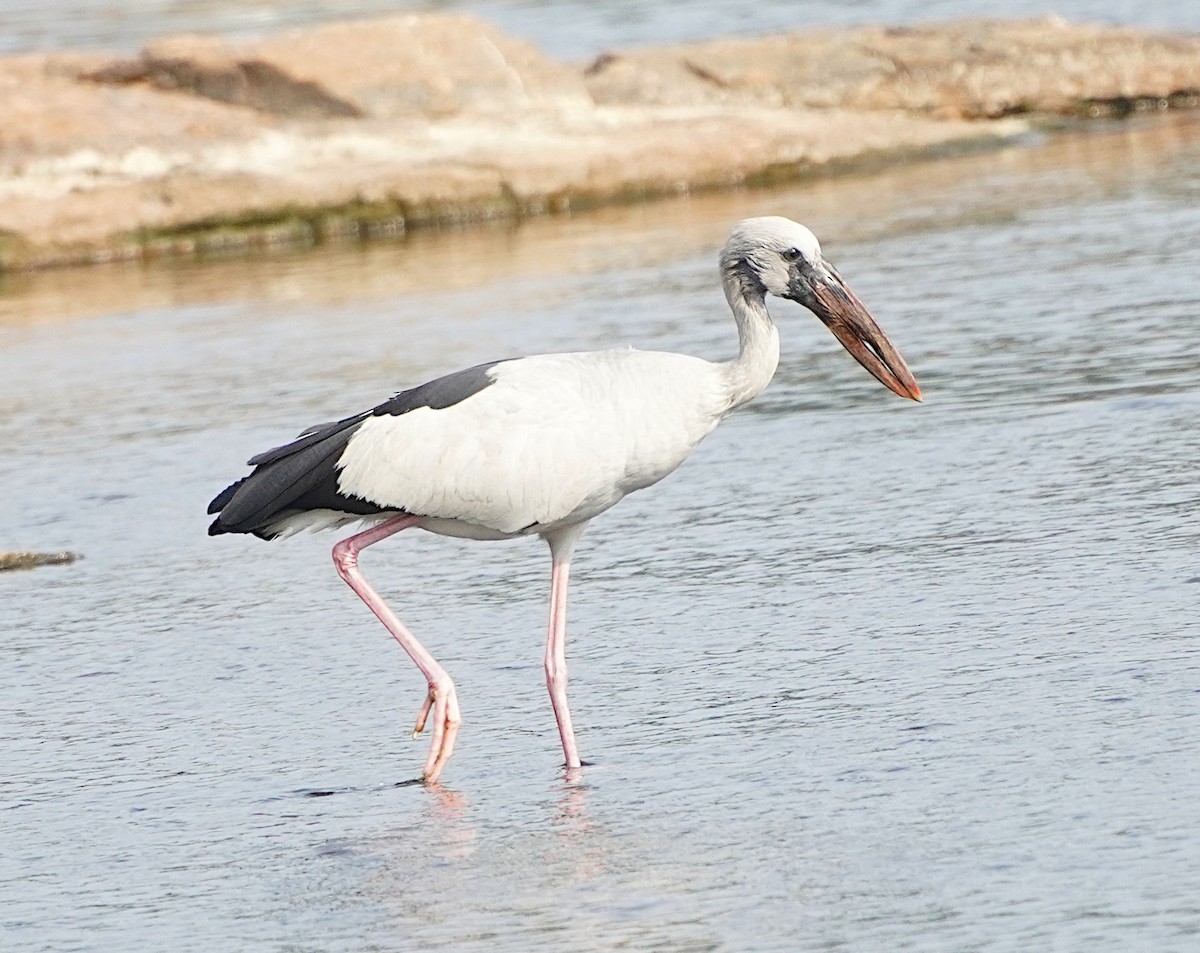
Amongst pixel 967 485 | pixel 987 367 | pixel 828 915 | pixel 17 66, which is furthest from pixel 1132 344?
pixel 17 66

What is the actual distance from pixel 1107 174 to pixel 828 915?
12.2m

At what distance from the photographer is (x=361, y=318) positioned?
1371cm

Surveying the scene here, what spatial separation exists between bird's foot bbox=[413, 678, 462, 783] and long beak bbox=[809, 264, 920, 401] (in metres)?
1.52

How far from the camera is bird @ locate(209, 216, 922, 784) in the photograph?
6.06 metres

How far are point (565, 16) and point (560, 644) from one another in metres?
27.1

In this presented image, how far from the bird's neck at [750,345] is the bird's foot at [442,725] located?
1.12 metres

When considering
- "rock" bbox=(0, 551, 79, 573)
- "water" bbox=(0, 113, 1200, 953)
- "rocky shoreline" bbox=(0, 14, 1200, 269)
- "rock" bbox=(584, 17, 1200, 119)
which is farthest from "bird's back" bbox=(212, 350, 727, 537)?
"rock" bbox=(584, 17, 1200, 119)

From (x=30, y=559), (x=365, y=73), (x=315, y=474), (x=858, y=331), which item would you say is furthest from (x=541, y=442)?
(x=365, y=73)

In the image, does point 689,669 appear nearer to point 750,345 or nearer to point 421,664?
point 421,664

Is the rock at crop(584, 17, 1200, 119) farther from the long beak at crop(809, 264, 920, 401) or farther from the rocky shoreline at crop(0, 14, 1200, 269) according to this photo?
the long beak at crop(809, 264, 920, 401)

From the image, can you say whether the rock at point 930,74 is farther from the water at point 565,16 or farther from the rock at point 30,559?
the rock at point 30,559

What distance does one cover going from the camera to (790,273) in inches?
254

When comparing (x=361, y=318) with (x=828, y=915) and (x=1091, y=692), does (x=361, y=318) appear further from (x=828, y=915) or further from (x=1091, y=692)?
(x=828, y=915)

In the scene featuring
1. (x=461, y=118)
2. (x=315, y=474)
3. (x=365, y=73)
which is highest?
(x=365, y=73)
